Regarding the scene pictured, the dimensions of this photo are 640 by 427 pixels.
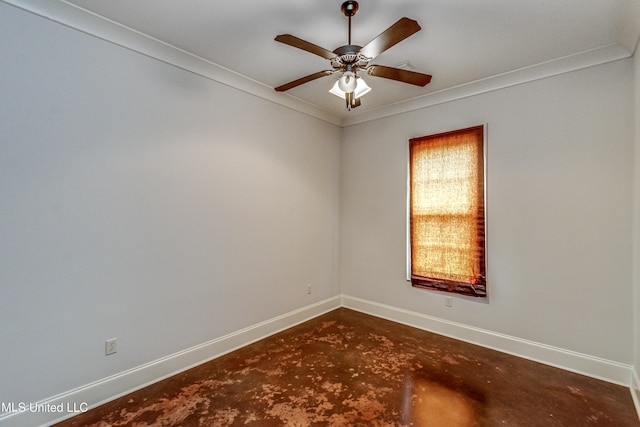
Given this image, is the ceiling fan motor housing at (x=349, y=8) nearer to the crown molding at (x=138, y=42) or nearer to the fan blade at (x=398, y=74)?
the fan blade at (x=398, y=74)

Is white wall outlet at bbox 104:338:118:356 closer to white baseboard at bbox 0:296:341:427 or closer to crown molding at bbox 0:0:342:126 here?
white baseboard at bbox 0:296:341:427

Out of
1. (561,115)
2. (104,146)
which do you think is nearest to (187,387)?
(104,146)

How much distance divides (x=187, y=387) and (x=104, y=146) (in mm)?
2022

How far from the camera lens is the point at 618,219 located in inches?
97.4

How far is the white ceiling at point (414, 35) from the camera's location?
78.8 inches

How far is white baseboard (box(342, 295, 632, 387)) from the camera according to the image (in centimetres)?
247

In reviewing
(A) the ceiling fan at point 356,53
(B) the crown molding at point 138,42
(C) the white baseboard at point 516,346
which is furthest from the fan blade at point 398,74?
(C) the white baseboard at point 516,346

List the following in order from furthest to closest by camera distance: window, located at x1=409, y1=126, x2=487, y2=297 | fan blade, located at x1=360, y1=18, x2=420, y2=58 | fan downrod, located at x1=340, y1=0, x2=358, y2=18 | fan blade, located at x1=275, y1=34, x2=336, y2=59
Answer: window, located at x1=409, y1=126, x2=487, y2=297
fan downrod, located at x1=340, y1=0, x2=358, y2=18
fan blade, located at x1=275, y1=34, x2=336, y2=59
fan blade, located at x1=360, y1=18, x2=420, y2=58

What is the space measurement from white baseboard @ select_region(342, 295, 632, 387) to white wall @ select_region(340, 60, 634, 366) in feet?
0.18

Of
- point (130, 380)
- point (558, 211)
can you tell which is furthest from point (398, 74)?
point (130, 380)

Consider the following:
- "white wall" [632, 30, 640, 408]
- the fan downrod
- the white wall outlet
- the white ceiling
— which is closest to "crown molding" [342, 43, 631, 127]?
the white ceiling

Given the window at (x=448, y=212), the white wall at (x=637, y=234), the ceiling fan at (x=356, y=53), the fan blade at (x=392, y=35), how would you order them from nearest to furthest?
1. the fan blade at (x=392, y=35)
2. the ceiling fan at (x=356, y=53)
3. the white wall at (x=637, y=234)
4. the window at (x=448, y=212)

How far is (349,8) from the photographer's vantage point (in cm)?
196

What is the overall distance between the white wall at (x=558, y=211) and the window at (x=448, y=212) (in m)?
0.11
